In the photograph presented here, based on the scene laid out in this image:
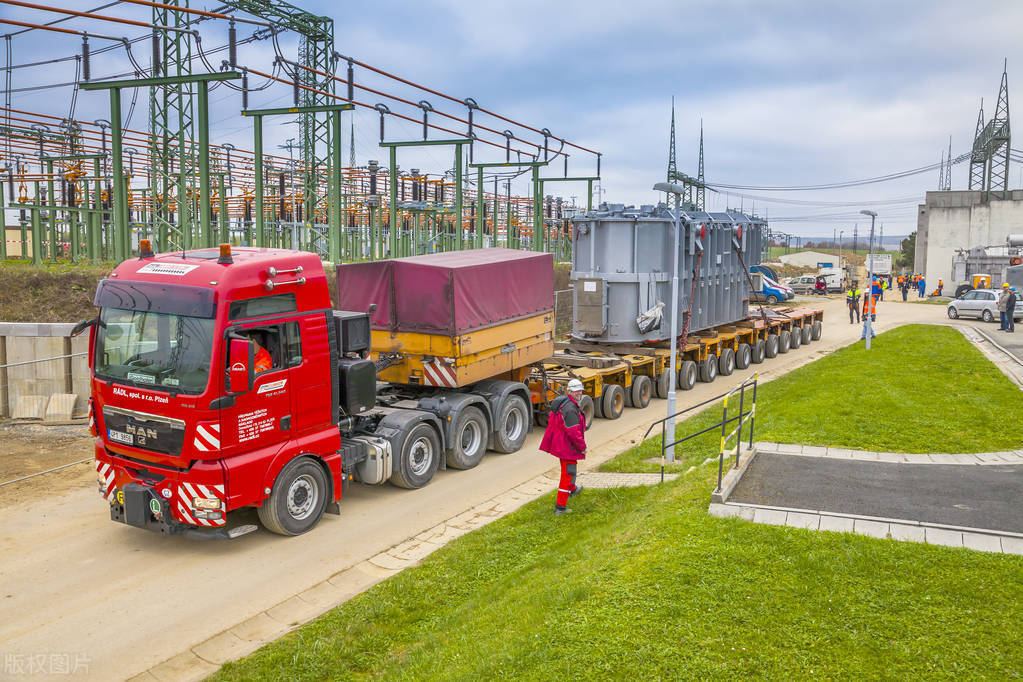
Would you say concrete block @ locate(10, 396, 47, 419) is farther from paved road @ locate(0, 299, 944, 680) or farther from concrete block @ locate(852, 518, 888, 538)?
concrete block @ locate(852, 518, 888, 538)

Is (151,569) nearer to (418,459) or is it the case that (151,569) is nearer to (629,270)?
(418,459)

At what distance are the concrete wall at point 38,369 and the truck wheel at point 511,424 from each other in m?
8.19

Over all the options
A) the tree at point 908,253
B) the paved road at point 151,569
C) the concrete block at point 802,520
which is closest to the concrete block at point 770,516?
the concrete block at point 802,520

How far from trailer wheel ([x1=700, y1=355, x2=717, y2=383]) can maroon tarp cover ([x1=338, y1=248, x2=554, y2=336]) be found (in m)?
8.84

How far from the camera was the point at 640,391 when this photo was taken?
1812 centimetres

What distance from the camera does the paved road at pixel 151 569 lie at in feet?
24.4

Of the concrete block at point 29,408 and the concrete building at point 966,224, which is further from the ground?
the concrete building at point 966,224

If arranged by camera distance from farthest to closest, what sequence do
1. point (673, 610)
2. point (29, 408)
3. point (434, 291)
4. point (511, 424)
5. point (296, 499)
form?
point (29, 408), point (511, 424), point (434, 291), point (296, 499), point (673, 610)

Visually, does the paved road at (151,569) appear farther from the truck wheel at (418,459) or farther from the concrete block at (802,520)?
the concrete block at (802,520)

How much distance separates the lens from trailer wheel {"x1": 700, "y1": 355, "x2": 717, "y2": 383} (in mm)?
21203

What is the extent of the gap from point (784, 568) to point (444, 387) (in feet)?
22.3

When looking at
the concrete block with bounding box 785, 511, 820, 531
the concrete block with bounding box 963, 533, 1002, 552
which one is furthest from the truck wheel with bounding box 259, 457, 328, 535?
the concrete block with bounding box 963, 533, 1002, 552

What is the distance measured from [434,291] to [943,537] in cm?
766

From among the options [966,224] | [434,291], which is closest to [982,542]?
[434,291]
